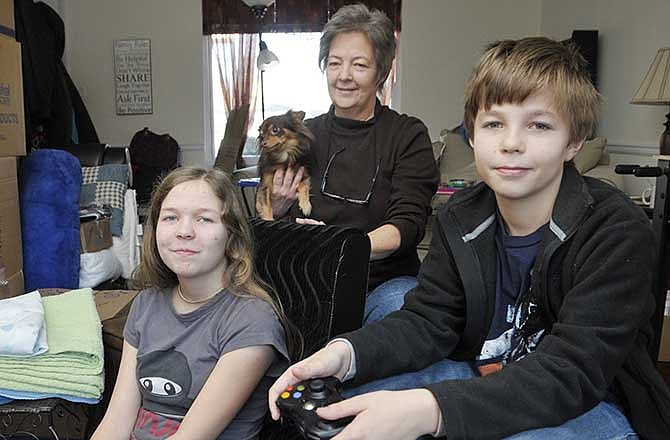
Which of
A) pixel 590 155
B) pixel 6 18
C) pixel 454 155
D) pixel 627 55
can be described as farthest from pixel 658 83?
pixel 6 18

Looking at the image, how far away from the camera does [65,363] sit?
1.44 m

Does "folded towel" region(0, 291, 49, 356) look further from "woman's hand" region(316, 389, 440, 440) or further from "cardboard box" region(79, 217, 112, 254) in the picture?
"cardboard box" region(79, 217, 112, 254)

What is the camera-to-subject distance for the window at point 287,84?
5887 mm

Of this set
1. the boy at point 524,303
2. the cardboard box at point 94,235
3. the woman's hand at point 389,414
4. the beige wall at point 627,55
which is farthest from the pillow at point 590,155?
the woman's hand at point 389,414

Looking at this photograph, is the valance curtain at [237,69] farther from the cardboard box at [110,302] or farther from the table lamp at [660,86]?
the cardboard box at [110,302]

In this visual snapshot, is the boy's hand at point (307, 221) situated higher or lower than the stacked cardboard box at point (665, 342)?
higher

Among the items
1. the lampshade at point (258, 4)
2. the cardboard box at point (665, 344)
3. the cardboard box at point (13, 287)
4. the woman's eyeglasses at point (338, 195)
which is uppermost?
the lampshade at point (258, 4)

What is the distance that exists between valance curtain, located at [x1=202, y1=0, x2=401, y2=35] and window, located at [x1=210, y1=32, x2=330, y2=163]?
12 centimetres

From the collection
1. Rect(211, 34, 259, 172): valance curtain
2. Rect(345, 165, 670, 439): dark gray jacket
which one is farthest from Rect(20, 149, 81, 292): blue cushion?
Rect(211, 34, 259, 172): valance curtain

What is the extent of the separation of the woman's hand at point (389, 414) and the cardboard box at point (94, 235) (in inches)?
90.4

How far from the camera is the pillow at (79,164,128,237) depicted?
3.10m

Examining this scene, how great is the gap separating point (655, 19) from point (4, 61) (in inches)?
133

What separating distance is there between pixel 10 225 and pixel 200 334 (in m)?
1.56

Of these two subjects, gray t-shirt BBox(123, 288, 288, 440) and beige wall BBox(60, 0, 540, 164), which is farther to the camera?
beige wall BBox(60, 0, 540, 164)
